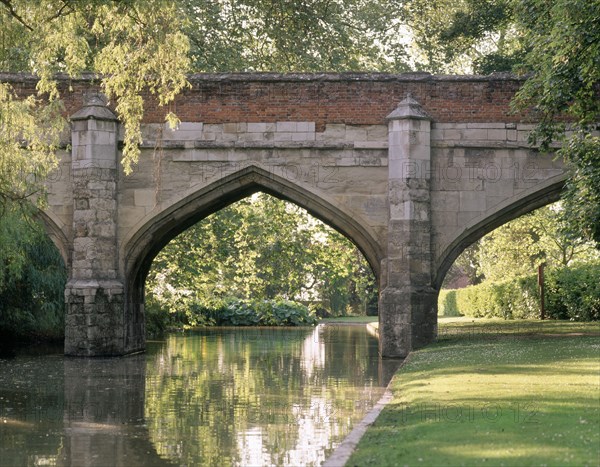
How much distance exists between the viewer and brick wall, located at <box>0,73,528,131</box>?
18.2 m

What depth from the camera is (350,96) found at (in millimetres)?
18250

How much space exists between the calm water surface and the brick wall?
167 inches

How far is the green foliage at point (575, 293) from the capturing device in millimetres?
24328

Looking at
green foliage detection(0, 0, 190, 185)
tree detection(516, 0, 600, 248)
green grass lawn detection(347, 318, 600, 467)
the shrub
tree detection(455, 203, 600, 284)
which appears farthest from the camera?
the shrub

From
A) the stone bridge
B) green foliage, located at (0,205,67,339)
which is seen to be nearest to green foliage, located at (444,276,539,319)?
the stone bridge

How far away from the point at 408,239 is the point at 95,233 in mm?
5300

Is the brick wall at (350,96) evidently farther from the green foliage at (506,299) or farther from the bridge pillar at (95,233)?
the green foliage at (506,299)

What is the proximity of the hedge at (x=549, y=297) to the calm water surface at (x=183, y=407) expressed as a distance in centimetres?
716

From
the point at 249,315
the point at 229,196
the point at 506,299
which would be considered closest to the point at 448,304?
the point at 249,315

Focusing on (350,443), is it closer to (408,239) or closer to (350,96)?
(408,239)

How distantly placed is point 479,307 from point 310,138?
20210 mm

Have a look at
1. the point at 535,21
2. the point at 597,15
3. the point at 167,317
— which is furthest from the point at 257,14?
the point at 597,15

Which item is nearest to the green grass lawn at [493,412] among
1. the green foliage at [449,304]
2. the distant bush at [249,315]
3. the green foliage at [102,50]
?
the green foliage at [102,50]

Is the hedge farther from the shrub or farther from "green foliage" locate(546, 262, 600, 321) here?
the shrub
